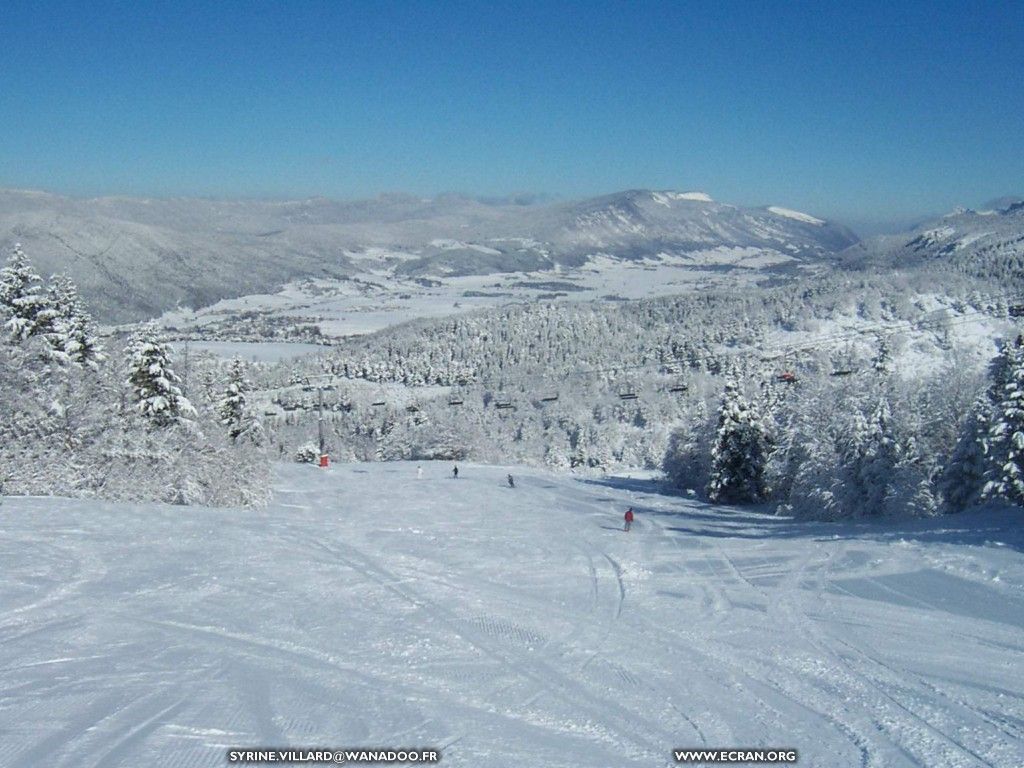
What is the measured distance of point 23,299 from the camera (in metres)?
27.2

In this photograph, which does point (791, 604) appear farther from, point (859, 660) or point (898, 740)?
point (898, 740)

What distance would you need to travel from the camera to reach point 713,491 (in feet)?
142

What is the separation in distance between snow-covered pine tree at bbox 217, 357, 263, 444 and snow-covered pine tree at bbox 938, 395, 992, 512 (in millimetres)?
34083

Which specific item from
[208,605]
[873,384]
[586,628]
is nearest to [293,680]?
[208,605]

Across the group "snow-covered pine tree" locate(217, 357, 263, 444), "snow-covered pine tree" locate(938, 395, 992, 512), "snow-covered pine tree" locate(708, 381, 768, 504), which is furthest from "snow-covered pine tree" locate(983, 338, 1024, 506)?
"snow-covered pine tree" locate(217, 357, 263, 444)

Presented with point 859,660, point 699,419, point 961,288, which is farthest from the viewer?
point 961,288

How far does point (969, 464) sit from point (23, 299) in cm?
3696

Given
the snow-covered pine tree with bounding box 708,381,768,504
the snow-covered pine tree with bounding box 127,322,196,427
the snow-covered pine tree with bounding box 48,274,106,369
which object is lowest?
the snow-covered pine tree with bounding box 708,381,768,504

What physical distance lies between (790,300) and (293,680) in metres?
205

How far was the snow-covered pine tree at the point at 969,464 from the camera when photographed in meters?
28.2

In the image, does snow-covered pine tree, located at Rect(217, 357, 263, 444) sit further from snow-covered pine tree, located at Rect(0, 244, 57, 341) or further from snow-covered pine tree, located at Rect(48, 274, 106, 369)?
snow-covered pine tree, located at Rect(0, 244, 57, 341)

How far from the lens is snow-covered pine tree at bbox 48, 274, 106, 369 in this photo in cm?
2792

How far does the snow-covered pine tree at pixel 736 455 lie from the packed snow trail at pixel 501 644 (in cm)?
2207

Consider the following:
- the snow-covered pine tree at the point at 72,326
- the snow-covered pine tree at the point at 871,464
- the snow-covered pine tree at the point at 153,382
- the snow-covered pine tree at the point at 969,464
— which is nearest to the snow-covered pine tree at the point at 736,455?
the snow-covered pine tree at the point at 871,464
